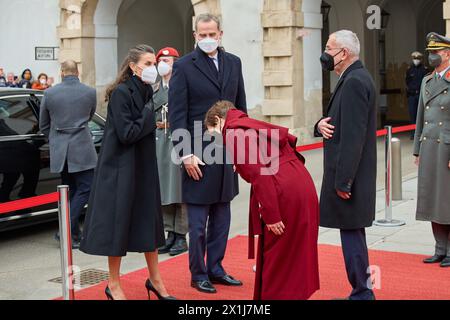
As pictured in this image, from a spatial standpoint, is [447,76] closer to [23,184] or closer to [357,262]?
[357,262]

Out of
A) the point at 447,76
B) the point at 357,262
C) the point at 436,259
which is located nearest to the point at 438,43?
the point at 447,76

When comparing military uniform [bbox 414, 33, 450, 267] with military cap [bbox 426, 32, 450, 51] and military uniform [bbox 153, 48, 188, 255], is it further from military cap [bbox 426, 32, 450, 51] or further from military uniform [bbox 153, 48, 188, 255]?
military uniform [bbox 153, 48, 188, 255]

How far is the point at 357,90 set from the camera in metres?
4.93

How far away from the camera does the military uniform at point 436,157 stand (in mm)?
6262

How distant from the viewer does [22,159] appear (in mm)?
7457

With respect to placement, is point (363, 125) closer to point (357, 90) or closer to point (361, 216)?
point (357, 90)

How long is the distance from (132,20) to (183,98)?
48.2ft

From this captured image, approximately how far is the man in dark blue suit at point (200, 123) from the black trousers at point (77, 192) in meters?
2.03

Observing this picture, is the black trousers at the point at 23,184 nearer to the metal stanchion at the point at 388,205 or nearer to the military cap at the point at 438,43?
the metal stanchion at the point at 388,205

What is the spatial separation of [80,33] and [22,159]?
972cm

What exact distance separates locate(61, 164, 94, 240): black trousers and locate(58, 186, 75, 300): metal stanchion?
2282 mm

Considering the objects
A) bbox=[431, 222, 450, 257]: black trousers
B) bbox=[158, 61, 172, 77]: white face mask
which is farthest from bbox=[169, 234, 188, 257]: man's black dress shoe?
bbox=[431, 222, 450, 257]: black trousers
